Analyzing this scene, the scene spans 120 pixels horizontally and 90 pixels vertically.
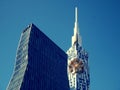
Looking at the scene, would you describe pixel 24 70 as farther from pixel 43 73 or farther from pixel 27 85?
pixel 43 73

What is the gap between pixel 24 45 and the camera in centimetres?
19775

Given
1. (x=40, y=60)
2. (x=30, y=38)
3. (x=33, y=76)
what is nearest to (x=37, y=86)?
(x=33, y=76)

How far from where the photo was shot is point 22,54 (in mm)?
193750

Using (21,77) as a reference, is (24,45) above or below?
above

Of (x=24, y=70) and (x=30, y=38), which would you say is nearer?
(x=24, y=70)

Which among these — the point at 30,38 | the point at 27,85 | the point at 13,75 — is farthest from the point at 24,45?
the point at 27,85

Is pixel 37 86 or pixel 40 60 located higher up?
pixel 40 60

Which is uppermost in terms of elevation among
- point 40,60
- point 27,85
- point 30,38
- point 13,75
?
point 30,38

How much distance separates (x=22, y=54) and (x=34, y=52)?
829 cm

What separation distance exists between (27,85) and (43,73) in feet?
82.5

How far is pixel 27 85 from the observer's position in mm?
173625

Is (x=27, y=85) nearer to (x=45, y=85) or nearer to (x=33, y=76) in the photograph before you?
(x=33, y=76)

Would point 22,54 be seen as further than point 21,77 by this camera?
Yes

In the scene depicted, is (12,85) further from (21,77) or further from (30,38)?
(30,38)
